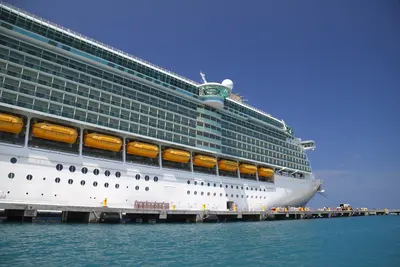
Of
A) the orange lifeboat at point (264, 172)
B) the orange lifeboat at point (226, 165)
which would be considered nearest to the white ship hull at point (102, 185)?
the orange lifeboat at point (226, 165)

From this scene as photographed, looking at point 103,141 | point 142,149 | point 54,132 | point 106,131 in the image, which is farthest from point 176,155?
point 54,132

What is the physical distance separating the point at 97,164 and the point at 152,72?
48.3ft

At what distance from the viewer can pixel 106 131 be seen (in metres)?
31.9

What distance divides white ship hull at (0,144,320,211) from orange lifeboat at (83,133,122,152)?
1.57m

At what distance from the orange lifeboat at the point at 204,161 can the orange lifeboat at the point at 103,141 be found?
1197 cm

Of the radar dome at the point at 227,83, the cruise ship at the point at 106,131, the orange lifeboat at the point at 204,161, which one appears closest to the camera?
the cruise ship at the point at 106,131

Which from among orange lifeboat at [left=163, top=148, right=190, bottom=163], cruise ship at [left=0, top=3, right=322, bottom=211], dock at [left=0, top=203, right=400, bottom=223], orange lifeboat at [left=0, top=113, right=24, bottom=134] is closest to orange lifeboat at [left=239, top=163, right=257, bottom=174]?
cruise ship at [left=0, top=3, right=322, bottom=211]

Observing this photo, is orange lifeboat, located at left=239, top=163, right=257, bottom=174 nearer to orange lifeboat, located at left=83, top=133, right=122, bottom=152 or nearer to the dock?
the dock

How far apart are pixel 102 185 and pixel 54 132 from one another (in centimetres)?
711

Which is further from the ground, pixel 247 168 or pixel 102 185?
pixel 247 168

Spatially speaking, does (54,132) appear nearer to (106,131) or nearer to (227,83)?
(106,131)

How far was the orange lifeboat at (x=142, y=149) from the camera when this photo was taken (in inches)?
1301

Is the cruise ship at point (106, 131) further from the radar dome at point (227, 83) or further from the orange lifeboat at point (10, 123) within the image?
the radar dome at point (227, 83)

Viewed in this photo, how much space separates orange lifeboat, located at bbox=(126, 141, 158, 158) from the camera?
33047mm
